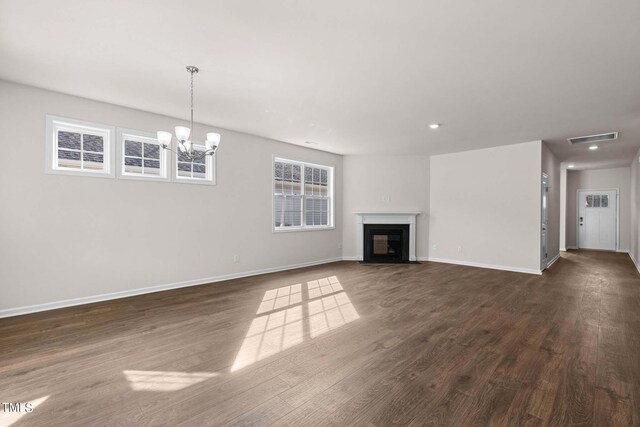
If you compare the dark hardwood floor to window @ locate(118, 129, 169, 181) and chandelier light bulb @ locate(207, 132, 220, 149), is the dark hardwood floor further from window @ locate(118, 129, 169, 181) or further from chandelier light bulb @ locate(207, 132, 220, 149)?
chandelier light bulb @ locate(207, 132, 220, 149)

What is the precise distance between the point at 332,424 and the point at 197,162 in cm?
441

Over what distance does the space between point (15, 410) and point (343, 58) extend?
3.52 m

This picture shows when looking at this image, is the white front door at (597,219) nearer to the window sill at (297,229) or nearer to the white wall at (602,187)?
the white wall at (602,187)

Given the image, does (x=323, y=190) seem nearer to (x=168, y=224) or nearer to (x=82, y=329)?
(x=168, y=224)

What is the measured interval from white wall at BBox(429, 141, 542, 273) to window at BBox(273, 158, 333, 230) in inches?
104

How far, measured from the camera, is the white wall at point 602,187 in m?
8.99

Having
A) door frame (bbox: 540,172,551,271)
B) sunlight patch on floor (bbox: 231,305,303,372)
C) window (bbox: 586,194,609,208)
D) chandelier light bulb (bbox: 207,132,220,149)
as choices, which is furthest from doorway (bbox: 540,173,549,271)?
chandelier light bulb (bbox: 207,132,220,149)

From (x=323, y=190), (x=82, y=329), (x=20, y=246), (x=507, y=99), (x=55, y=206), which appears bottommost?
(x=82, y=329)

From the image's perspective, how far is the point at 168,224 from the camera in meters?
4.59

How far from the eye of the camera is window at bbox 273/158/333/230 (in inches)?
247

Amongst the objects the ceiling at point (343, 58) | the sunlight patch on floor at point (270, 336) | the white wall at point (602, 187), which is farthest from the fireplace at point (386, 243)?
the white wall at point (602, 187)

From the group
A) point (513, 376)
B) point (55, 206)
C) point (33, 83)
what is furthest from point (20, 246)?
point (513, 376)

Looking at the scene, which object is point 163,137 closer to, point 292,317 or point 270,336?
point 270,336

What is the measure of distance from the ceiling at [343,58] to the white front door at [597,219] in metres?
6.24
